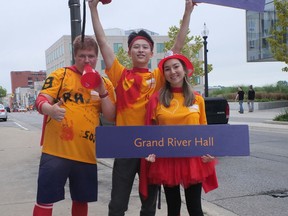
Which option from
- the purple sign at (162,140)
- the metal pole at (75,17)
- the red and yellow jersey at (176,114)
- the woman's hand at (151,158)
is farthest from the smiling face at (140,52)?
the metal pole at (75,17)

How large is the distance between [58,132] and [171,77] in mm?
1030

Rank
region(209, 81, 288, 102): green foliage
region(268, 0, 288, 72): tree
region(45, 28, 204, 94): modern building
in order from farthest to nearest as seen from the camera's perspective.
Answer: region(45, 28, 204, 94): modern building → region(209, 81, 288, 102): green foliage → region(268, 0, 288, 72): tree

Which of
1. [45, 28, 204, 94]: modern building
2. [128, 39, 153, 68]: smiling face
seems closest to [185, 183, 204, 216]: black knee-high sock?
[128, 39, 153, 68]: smiling face

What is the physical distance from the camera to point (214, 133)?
3.03 m

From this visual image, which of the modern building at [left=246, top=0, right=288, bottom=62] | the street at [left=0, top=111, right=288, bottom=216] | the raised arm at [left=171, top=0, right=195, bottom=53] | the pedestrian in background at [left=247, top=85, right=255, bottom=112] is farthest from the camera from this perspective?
the modern building at [left=246, top=0, right=288, bottom=62]

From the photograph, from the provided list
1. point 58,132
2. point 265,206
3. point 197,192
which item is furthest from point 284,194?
point 58,132

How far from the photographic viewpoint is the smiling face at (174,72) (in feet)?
10.2

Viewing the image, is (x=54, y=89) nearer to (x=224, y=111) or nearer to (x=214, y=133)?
(x=214, y=133)

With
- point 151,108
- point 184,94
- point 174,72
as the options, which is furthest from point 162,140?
point 174,72

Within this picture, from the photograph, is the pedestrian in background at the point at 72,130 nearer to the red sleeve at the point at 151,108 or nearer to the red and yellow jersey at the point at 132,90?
the red and yellow jersey at the point at 132,90

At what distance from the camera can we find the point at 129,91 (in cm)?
315

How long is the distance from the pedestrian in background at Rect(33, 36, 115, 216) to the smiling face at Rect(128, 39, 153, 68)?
323 mm

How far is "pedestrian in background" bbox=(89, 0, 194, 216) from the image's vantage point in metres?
3.15

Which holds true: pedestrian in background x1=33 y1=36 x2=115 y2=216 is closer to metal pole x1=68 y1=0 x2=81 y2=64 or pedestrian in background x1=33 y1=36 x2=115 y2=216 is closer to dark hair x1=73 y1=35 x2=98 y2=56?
dark hair x1=73 y1=35 x2=98 y2=56
